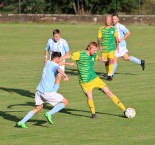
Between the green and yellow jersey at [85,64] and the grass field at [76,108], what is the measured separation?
0.90 m

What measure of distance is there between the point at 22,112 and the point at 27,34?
85.4ft

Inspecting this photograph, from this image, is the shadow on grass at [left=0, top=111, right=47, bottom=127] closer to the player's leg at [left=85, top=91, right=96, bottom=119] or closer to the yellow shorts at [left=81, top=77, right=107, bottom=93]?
the player's leg at [left=85, top=91, right=96, bottom=119]

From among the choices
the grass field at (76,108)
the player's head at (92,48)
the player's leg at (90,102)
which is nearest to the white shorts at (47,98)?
the grass field at (76,108)

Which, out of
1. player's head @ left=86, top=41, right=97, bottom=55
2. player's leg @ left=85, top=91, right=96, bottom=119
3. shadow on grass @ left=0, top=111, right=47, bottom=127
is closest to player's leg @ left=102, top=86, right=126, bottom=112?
player's leg @ left=85, top=91, right=96, bottom=119

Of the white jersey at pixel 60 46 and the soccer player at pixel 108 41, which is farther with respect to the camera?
the soccer player at pixel 108 41

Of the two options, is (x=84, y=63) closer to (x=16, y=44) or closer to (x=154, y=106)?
(x=154, y=106)

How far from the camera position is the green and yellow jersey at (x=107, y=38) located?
1964cm

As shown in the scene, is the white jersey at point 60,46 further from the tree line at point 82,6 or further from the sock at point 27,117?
the tree line at point 82,6

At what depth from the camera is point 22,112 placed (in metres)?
13.9

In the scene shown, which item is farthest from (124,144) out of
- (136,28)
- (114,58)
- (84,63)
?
(136,28)

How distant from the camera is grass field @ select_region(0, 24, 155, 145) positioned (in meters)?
11.3

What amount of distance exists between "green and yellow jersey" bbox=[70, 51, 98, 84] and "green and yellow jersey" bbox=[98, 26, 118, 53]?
21.8 ft

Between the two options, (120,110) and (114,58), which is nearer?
(120,110)

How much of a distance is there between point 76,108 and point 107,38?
566cm
